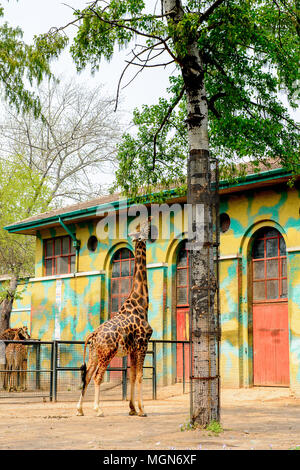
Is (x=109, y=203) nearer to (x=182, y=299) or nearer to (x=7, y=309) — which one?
(x=182, y=299)

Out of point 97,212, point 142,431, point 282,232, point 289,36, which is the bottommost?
point 142,431

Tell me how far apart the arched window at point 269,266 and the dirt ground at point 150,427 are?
9.51ft

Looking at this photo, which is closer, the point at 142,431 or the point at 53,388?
the point at 142,431

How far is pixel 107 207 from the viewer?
20172 mm

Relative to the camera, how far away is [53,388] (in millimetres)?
15250

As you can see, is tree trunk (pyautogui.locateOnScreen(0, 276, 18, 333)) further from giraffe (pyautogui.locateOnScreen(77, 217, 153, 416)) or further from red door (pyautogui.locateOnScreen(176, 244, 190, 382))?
giraffe (pyautogui.locateOnScreen(77, 217, 153, 416))

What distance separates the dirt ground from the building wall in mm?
1993

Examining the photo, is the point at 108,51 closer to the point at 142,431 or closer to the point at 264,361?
the point at 142,431

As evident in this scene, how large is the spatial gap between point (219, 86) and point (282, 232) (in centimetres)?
522

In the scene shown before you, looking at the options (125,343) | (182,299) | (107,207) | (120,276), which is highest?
(107,207)

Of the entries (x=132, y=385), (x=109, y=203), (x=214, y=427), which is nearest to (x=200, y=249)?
(x=214, y=427)

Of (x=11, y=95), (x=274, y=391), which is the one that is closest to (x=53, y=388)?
(x=274, y=391)

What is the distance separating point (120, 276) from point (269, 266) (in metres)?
5.72

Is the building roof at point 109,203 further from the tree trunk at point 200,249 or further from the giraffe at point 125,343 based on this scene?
the tree trunk at point 200,249
